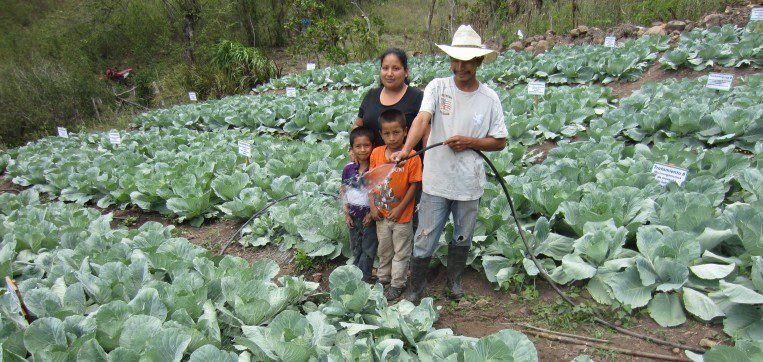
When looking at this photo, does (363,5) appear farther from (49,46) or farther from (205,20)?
(49,46)

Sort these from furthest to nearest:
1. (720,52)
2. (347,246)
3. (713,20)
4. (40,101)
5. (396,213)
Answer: (40,101), (713,20), (720,52), (347,246), (396,213)

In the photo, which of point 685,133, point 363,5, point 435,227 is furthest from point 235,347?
point 363,5

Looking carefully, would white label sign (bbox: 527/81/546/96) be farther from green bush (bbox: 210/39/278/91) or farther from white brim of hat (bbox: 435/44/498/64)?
green bush (bbox: 210/39/278/91)

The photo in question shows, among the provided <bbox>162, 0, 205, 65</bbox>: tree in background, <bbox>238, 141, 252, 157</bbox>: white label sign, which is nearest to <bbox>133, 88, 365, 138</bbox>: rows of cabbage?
<bbox>238, 141, 252, 157</bbox>: white label sign

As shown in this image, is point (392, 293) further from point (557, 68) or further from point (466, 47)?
point (557, 68)

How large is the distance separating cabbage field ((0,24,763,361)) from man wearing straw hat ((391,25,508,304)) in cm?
51

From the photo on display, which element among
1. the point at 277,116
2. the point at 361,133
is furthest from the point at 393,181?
the point at 277,116

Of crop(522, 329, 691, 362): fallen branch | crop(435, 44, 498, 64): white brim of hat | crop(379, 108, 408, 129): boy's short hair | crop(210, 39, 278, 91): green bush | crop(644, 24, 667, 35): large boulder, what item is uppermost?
crop(435, 44, 498, 64): white brim of hat

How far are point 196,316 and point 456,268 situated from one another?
1.45 metres

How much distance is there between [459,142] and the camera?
2260 mm

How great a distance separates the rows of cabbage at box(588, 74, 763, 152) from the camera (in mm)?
4180

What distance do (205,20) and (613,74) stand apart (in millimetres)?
14087

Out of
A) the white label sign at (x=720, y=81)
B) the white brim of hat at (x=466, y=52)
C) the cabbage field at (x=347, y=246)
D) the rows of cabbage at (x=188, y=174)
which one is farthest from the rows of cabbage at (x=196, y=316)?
the white label sign at (x=720, y=81)

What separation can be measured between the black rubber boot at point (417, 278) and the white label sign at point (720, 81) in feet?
14.3
